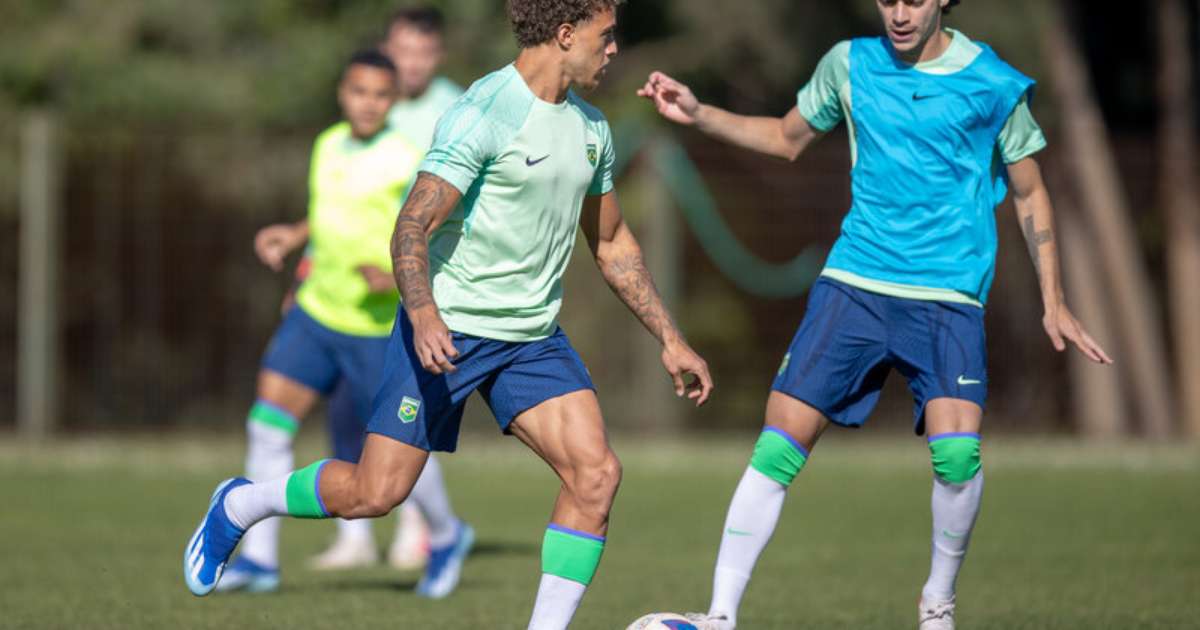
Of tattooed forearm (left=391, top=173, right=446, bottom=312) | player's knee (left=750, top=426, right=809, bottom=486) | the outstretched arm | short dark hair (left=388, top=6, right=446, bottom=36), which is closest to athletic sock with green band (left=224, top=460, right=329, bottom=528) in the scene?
tattooed forearm (left=391, top=173, right=446, bottom=312)

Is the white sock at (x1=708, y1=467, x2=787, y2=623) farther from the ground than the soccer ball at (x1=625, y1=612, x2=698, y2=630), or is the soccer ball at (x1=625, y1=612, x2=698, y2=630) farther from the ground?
the white sock at (x1=708, y1=467, x2=787, y2=623)

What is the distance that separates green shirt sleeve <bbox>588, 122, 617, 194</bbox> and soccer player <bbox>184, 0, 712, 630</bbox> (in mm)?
10

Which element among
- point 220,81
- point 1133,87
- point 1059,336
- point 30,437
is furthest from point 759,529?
point 1133,87

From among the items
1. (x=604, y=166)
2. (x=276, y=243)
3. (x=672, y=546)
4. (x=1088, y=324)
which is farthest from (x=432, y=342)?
(x=1088, y=324)

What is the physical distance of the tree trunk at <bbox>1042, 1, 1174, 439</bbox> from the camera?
20.8 meters

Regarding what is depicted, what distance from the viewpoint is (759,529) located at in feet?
22.1

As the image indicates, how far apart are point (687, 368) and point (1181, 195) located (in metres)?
15.9

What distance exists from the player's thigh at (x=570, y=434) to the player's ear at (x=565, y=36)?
3.59 ft

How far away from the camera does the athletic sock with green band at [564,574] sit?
588cm

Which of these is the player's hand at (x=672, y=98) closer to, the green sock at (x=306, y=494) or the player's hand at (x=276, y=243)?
the green sock at (x=306, y=494)

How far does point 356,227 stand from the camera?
354 inches

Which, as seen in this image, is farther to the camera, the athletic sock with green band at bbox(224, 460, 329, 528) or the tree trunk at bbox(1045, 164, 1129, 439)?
the tree trunk at bbox(1045, 164, 1129, 439)

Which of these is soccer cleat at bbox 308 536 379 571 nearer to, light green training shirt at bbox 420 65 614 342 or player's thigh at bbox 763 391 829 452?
player's thigh at bbox 763 391 829 452

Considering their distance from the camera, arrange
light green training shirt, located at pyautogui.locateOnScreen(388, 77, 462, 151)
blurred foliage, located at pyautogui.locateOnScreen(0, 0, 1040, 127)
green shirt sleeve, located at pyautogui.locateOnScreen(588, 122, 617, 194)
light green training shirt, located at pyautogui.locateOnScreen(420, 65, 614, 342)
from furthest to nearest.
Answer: blurred foliage, located at pyautogui.locateOnScreen(0, 0, 1040, 127) < light green training shirt, located at pyautogui.locateOnScreen(388, 77, 462, 151) < green shirt sleeve, located at pyautogui.locateOnScreen(588, 122, 617, 194) < light green training shirt, located at pyautogui.locateOnScreen(420, 65, 614, 342)
